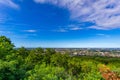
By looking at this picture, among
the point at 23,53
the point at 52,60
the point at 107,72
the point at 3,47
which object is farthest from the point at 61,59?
the point at 107,72

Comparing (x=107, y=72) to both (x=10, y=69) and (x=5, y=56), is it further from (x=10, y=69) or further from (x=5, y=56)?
(x=5, y=56)

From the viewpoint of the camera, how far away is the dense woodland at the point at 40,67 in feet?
47.7

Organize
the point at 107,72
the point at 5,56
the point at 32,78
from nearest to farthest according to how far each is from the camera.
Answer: the point at 107,72 < the point at 32,78 < the point at 5,56

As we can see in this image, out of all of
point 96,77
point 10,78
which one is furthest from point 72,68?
point 10,78

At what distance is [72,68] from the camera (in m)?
42.2

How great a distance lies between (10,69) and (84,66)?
97.0ft

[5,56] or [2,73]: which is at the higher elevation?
[5,56]

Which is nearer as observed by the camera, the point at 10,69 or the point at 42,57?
the point at 10,69

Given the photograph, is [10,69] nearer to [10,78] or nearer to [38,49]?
[10,78]

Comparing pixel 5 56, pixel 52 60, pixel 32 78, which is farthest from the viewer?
pixel 52 60

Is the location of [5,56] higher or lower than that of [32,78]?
higher

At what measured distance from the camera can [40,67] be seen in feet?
74.2

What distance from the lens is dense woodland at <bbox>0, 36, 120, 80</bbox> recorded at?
14.5m

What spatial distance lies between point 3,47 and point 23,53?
2286 centimetres
